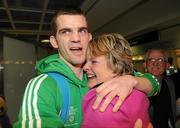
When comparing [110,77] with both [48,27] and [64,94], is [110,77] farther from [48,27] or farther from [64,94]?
[48,27]

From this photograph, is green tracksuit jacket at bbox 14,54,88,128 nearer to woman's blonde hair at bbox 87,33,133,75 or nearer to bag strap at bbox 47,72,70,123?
bag strap at bbox 47,72,70,123

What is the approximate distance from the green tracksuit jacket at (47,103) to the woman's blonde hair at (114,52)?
187 mm

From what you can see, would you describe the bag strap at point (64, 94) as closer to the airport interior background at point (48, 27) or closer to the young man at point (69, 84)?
the young man at point (69, 84)

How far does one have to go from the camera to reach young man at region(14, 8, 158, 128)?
88 cm

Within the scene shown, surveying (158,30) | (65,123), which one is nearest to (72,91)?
(65,123)

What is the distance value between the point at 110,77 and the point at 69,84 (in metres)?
0.21

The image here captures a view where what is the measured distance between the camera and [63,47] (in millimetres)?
1287

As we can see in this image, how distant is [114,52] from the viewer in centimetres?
110

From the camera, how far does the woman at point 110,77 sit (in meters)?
0.87

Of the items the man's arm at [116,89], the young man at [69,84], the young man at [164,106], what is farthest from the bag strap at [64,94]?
the young man at [164,106]

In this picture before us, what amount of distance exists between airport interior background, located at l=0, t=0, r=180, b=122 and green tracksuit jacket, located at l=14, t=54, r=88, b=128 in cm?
260

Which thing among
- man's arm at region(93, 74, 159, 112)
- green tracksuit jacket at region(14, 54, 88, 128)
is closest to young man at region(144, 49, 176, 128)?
man's arm at region(93, 74, 159, 112)

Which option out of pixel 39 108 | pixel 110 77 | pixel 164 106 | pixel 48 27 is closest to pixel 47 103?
pixel 39 108

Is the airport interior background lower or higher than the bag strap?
higher
